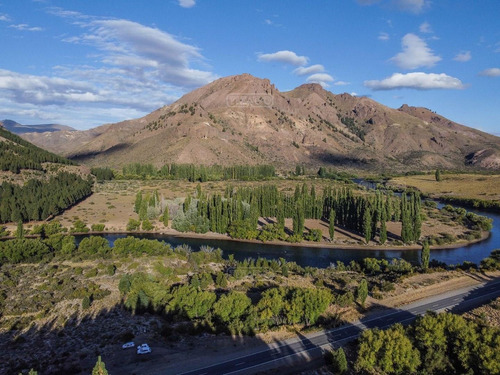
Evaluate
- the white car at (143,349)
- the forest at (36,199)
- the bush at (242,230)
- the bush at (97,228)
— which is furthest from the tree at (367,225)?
the forest at (36,199)

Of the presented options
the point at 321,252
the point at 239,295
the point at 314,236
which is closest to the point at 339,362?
the point at 239,295

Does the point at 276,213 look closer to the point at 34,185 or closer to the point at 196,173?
the point at 196,173

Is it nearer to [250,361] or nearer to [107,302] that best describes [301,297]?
[250,361]

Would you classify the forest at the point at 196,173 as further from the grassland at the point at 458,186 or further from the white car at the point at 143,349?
the white car at the point at 143,349

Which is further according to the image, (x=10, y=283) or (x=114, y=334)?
(x=10, y=283)

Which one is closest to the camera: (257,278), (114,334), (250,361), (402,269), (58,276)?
(250,361)

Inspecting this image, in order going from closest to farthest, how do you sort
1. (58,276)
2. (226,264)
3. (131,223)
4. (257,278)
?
(58,276) → (257,278) → (226,264) → (131,223)

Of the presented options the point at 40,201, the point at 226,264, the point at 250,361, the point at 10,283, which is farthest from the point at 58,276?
the point at 40,201
